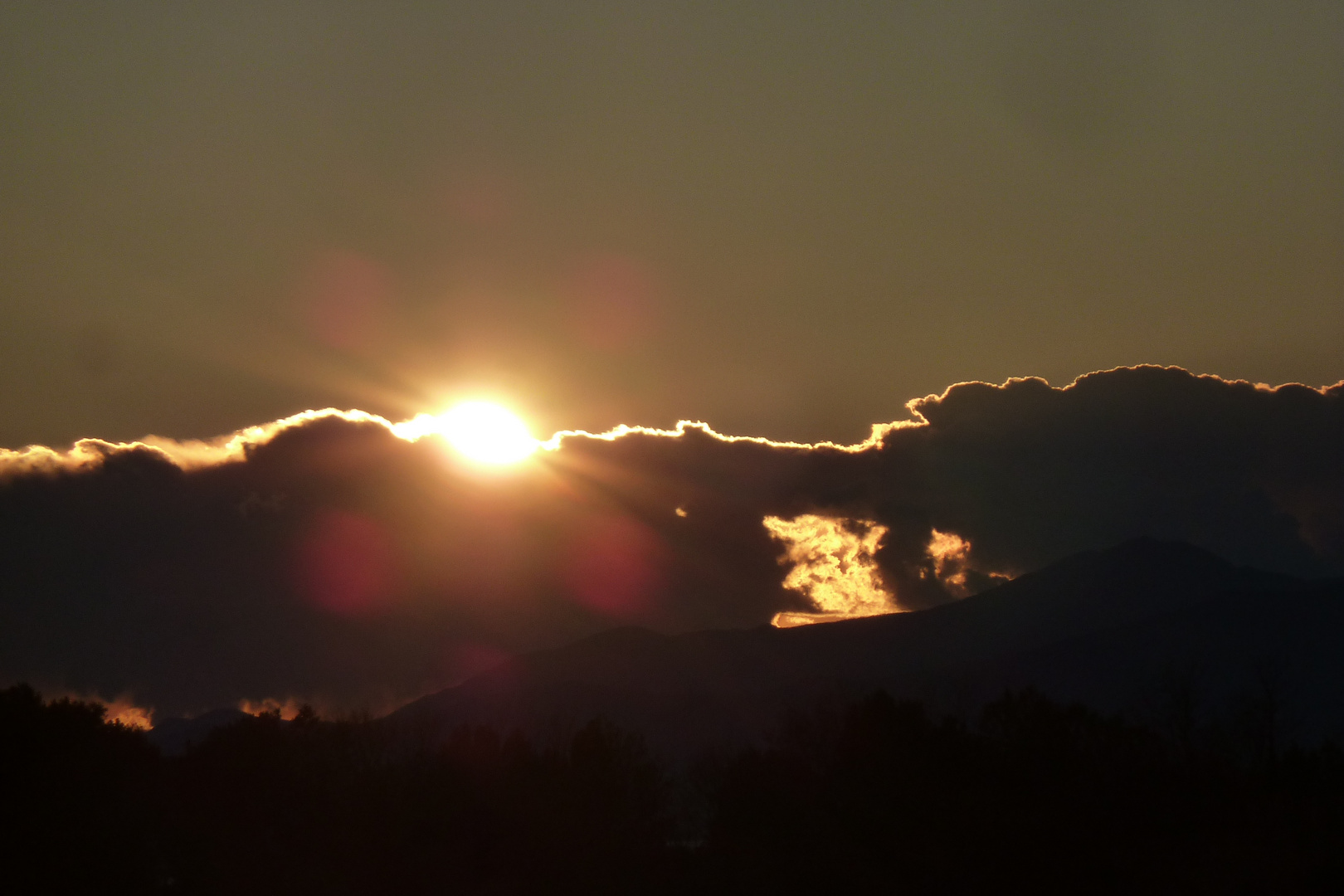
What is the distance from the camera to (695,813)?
88.6 m

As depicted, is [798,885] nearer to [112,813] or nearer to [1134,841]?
[1134,841]

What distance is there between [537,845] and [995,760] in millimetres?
29518

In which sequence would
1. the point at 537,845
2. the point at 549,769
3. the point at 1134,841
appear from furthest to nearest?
the point at 549,769 < the point at 537,845 < the point at 1134,841

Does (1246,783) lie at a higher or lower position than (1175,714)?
lower

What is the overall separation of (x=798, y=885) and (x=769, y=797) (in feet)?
34.6

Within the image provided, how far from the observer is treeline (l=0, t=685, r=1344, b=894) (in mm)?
59188

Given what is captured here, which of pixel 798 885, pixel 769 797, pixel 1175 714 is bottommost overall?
pixel 798 885

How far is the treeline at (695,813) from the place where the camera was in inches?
2330

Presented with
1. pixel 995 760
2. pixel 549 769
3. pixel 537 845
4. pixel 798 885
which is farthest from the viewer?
pixel 549 769

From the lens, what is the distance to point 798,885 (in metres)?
64.1

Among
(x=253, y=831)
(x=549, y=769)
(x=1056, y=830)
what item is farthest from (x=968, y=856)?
(x=253, y=831)

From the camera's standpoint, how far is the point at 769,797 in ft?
244

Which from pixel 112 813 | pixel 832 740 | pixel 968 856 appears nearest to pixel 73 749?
pixel 112 813

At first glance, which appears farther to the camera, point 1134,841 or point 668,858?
point 668,858
